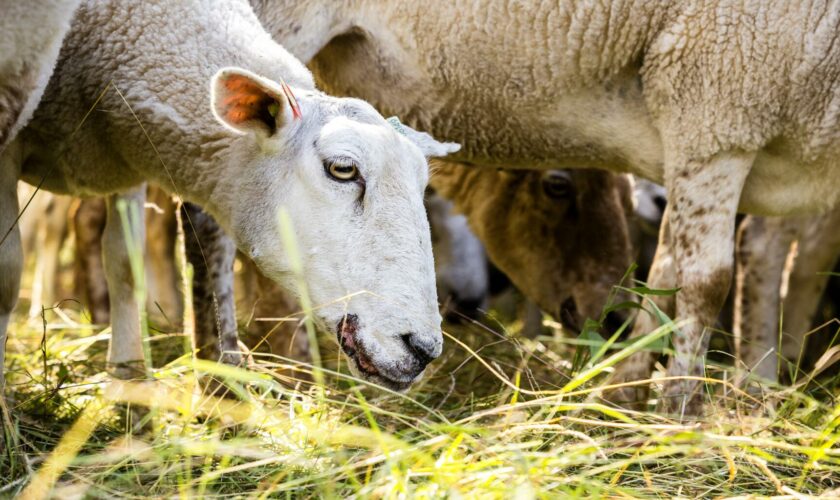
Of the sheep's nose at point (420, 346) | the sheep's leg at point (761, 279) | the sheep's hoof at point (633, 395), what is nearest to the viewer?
the sheep's nose at point (420, 346)

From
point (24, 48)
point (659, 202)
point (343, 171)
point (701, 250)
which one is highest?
point (24, 48)

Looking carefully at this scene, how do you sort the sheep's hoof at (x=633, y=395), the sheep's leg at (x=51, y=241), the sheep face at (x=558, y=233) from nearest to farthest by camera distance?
the sheep's hoof at (x=633, y=395)
the sheep face at (x=558, y=233)
the sheep's leg at (x=51, y=241)

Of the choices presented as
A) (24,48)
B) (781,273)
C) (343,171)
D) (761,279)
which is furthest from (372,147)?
(781,273)

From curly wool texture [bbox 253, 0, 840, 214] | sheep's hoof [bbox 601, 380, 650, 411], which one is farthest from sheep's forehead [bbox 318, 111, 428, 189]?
sheep's hoof [bbox 601, 380, 650, 411]

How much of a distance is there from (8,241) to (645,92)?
2330 mm

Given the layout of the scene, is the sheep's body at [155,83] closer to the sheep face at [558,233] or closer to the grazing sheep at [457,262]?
the sheep face at [558,233]

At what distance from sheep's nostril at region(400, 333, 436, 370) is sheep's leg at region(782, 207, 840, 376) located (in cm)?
317

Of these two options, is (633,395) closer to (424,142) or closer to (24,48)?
(424,142)

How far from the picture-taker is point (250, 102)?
9.85ft

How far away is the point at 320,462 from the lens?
110 inches

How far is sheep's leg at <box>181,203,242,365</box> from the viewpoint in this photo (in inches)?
163

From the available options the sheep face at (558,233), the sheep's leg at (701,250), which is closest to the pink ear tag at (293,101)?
the sheep's leg at (701,250)

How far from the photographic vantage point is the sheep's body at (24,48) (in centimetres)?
258

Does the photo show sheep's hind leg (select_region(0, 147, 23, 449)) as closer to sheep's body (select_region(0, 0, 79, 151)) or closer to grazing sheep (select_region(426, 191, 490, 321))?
sheep's body (select_region(0, 0, 79, 151))
